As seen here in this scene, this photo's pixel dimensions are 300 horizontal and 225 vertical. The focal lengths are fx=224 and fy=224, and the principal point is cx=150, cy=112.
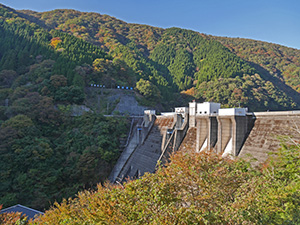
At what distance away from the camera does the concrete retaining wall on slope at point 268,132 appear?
1580cm

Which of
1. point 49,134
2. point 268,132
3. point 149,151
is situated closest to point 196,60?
point 149,151

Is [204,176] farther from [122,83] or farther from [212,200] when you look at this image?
[122,83]

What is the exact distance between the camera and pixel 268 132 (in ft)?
55.8

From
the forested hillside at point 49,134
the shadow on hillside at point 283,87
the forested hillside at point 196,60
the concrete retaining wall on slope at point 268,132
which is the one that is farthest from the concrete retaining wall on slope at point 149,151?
the shadow on hillside at point 283,87

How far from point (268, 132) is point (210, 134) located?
5.13 metres

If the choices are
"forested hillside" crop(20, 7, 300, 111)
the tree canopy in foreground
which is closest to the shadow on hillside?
"forested hillside" crop(20, 7, 300, 111)

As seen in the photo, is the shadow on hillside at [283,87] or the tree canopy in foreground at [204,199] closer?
the tree canopy in foreground at [204,199]

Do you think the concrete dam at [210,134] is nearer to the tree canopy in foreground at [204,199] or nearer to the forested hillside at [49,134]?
the tree canopy in foreground at [204,199]

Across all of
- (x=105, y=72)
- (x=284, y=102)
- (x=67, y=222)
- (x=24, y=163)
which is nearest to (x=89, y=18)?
(x=105, y=72)

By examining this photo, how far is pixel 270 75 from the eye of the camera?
97.8 m

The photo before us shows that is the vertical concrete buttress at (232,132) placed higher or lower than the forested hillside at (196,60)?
lower

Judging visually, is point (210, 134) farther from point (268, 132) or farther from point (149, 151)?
point (149, 151)

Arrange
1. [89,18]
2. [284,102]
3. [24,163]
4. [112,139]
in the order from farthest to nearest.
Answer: [89,18] < [284,102] < [112,139] < [24,163]

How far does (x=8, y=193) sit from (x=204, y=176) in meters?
23.9
